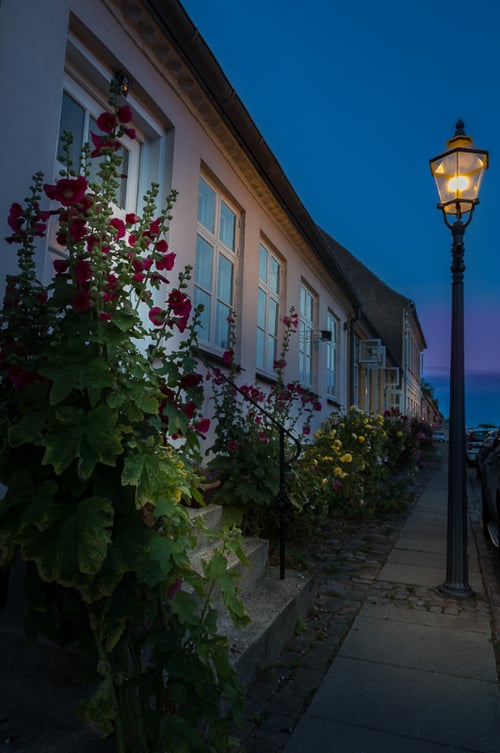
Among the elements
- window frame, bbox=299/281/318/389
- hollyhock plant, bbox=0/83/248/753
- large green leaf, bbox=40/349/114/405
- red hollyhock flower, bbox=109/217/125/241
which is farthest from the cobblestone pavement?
window frame, bbox=299/281/318/389

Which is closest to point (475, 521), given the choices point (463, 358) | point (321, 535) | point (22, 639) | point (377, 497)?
point (377, 497)

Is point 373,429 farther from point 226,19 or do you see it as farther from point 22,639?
point 226,19

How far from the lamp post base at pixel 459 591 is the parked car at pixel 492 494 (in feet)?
2.93

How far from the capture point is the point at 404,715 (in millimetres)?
2523

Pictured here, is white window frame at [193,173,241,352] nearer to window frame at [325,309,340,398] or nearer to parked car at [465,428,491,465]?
window frame at [325,309,340,398]

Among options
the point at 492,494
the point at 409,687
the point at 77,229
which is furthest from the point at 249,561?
the point at 492,494

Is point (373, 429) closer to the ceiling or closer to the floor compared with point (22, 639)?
closer to the ceiling

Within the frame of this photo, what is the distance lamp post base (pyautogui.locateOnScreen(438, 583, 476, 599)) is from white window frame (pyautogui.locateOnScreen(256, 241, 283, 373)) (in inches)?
139

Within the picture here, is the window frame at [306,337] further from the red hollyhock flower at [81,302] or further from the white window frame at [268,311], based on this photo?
the red hollyhock flower at [81,302]

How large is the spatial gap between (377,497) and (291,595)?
4.88 meters

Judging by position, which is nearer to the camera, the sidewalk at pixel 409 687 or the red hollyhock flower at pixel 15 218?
the red hollyhock flower at pixel 15 218

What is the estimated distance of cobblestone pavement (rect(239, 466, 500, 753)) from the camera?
2.50 m

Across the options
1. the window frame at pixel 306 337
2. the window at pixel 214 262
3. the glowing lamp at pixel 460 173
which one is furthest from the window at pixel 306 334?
the glowing lamp at pixel 460 173

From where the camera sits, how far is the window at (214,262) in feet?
18.7
